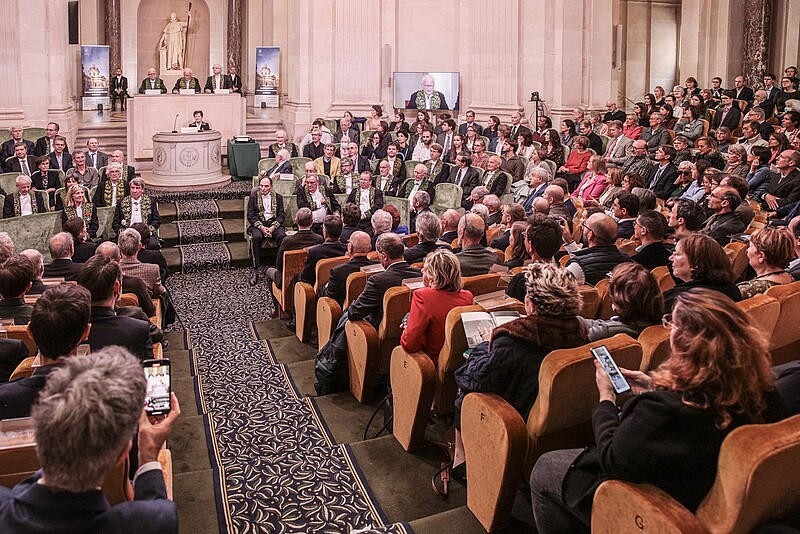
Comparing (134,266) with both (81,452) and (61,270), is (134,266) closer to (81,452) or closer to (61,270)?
(61,270)

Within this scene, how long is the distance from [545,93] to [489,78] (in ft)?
4.02

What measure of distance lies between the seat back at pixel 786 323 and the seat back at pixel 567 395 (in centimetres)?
113

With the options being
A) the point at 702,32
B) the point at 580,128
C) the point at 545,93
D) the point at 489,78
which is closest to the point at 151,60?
the point at 489,78

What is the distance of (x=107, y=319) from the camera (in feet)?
12.1

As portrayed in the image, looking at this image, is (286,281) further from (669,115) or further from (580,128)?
(669,115)

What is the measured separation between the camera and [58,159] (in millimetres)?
10227

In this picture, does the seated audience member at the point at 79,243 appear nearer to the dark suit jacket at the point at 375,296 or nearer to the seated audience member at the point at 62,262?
the seated audience member at the point at 62,262

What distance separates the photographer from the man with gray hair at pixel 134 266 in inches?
228

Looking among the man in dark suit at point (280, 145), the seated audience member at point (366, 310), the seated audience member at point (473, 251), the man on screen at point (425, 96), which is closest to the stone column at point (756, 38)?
the man on screen at point (425, 96)

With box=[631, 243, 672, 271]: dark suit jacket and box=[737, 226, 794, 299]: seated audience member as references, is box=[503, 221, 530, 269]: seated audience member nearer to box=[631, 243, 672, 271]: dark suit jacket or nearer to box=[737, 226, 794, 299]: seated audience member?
box=[631, 243, 672, 271]: dark suit jacket

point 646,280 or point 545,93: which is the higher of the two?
point 545,93

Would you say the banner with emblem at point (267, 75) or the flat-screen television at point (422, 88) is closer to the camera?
the flat-screen television at point (422, 88)

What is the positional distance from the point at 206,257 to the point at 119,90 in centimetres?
900

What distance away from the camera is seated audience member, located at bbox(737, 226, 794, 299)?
4148 millimetres
